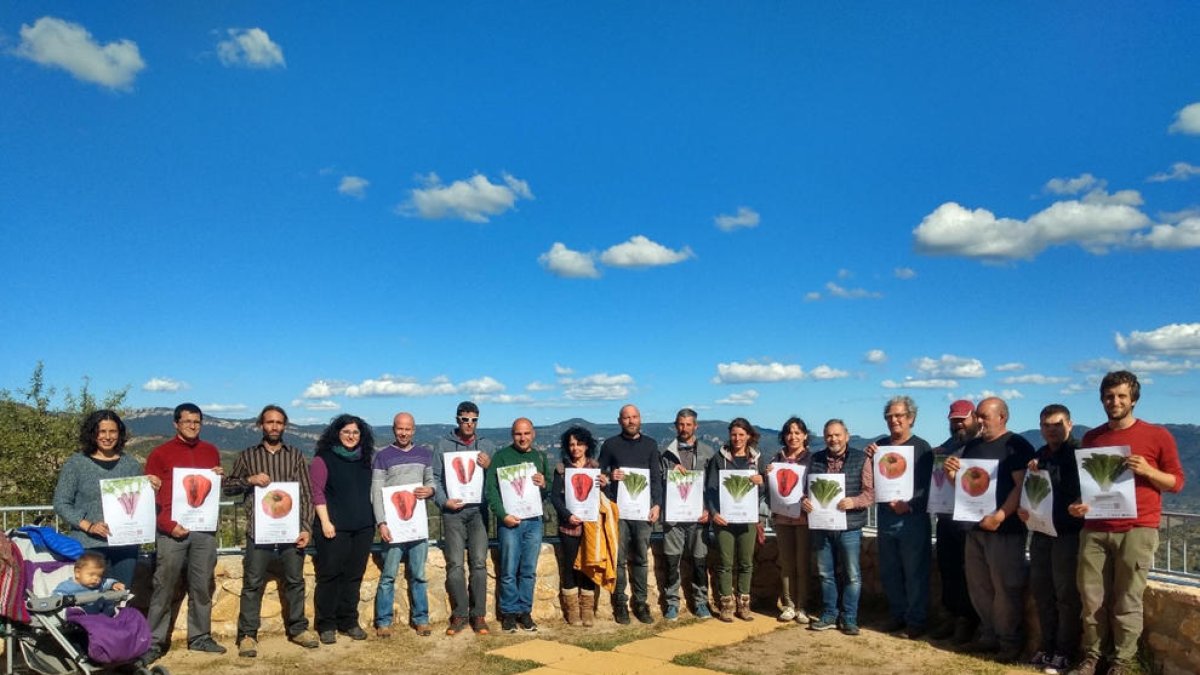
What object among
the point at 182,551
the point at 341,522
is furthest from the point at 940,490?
the point at 182,551

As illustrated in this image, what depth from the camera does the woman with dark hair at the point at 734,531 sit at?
28.1 ft

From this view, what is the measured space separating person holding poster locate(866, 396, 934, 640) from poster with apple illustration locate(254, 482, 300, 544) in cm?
522

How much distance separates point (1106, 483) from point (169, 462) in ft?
24.0

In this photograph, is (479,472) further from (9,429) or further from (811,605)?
(9,429)

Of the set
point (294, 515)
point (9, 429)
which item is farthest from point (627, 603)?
point (9, 429)

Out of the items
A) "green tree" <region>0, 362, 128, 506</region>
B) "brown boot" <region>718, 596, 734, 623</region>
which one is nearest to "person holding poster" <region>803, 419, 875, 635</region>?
"brown boot" <region>718, 596, 734, 623</region>

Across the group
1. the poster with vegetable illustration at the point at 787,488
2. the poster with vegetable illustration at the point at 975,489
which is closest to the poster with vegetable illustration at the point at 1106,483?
the poster with vegetable illustration at the point at 975,489

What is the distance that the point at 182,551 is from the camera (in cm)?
725

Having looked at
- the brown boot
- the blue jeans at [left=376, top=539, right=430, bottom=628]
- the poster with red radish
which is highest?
the poster with red radish

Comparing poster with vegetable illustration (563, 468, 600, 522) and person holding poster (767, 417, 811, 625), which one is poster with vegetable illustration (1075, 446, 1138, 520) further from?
poster with vegetable illustration (563, 468, 600, 522)

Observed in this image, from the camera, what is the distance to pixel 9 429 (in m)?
20.9

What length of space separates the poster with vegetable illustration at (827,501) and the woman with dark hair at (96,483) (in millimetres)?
5768

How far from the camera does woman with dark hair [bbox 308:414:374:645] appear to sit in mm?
7598

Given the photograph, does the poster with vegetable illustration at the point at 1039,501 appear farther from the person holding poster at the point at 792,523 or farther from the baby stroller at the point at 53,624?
the baby stroller at the point at 53,624
